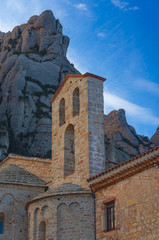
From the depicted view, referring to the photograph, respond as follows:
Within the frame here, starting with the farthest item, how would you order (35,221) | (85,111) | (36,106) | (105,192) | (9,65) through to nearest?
(9,65) → (36,106) → (85,111) → (35,221) → (105,192)

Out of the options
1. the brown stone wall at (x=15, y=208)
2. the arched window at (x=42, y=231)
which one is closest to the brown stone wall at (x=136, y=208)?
the arched window at (x=42, y=231)

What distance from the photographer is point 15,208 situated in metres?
22.4

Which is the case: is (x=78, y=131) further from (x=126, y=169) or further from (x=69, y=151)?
Answer: (x=126, y=169)

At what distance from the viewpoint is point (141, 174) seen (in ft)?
54.3

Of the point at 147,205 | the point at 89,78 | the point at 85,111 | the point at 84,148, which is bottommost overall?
the point at 147,205

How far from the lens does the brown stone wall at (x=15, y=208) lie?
21.7m

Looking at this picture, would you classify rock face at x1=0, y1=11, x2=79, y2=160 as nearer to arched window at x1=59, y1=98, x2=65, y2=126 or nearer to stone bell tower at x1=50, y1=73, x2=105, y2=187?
arched window at x1=59, y1=98, x2=65, y2=126

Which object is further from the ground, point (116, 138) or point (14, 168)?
point (116, 138)

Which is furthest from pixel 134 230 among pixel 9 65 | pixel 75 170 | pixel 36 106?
pixel 9 65

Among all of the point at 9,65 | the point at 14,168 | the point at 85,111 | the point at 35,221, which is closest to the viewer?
the point at 35,221

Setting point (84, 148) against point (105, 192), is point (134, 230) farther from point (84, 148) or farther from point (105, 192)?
point (84, 148)

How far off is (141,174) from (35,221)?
23.0 ft

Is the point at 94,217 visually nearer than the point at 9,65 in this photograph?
Yes

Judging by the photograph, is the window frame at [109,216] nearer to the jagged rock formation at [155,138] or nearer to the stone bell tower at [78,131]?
the stone bell tower at [78,131]
